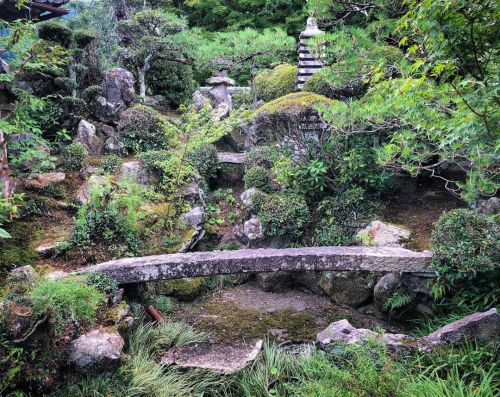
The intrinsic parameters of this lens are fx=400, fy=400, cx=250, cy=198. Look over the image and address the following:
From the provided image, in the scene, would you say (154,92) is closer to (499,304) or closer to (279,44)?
(279,44)

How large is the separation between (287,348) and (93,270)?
2.43 m

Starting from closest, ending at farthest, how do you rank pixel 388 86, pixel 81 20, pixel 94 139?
pixel 388 86, pixel 94 139, pixel 81 20

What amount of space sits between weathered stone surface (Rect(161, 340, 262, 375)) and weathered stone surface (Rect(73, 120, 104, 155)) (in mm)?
5617

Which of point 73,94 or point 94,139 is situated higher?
point 73,94

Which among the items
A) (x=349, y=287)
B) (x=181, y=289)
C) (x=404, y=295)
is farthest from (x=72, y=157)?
(x=404, y=295)

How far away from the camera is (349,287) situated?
597cm

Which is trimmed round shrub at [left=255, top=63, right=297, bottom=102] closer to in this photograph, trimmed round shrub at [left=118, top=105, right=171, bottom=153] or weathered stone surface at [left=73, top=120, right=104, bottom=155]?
trimmed round shrub at [left=118, top=105, right=171, bottom=153]

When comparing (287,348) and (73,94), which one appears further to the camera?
(73,94)

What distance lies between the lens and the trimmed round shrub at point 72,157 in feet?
24.6

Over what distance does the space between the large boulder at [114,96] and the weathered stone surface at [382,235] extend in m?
6.48

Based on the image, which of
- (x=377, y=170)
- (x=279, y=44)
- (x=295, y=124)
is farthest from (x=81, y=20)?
(x=377, y=170)

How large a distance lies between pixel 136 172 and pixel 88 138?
5.98ft

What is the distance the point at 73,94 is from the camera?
29.5 feet

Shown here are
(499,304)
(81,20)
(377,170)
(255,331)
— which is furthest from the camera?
(81,20)
